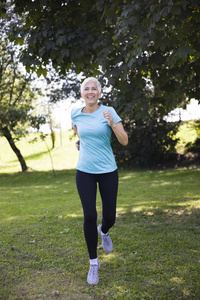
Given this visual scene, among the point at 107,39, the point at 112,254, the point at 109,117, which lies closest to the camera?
the point at 109,117

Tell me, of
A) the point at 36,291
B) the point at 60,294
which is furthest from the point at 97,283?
the point at 36,291

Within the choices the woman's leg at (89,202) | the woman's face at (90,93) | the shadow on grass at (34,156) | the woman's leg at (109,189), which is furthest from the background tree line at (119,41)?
the shadow on grass at (34,156)

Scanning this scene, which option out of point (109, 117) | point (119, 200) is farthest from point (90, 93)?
point (119, 200)

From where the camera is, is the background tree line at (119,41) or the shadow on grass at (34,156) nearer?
the background tree line at (119,41)

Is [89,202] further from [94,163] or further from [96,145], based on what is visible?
[96,145]

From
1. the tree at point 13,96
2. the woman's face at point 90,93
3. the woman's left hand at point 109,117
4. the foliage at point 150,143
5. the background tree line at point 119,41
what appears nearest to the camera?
the woman's left hand at point 109,117

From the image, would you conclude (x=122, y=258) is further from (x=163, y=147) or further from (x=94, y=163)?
(x=163, y=147)

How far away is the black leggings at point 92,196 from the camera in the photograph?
149 inches

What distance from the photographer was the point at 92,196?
3811 mm

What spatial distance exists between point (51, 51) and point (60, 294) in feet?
13.6

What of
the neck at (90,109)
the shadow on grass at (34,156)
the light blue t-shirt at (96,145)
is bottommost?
the shadow on grass at (34,156)

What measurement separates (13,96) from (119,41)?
15.2 m

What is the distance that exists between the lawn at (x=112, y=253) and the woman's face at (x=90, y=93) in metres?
2.19

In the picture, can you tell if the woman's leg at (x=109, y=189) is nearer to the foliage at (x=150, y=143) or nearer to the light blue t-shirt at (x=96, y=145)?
the light blue t-shirt at (x=96, y=145)
